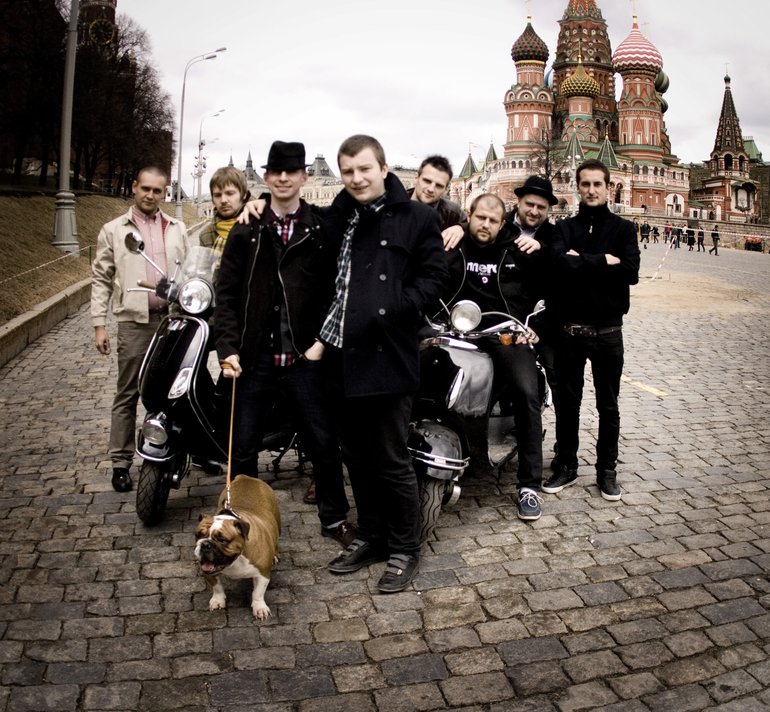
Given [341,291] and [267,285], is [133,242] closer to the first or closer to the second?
[267,285]

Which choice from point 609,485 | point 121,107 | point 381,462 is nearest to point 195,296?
point 381,462

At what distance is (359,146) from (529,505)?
8.22 feet

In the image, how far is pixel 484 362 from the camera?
17.0ft

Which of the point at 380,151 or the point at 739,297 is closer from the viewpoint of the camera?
the point at 380,151

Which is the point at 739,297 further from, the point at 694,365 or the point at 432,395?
the point at 432,395

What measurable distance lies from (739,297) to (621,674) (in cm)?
1813

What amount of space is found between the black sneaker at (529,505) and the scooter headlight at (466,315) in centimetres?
115

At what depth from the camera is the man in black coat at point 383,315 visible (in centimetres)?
409

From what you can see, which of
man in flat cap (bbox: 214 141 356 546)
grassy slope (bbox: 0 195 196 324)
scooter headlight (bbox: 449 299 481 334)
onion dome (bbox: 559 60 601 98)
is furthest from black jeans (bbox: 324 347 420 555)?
onion dome (bbox: 559 60 601 98)

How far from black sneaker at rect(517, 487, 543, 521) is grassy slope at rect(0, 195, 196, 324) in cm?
834

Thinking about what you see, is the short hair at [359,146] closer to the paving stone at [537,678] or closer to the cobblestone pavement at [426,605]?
the cobblestone pavement at [426,605]

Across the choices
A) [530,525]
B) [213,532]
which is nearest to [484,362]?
[530,525]

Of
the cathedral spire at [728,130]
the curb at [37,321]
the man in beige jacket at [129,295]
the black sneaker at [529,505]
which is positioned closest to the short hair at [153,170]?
the man in beige jacket at [129,295]

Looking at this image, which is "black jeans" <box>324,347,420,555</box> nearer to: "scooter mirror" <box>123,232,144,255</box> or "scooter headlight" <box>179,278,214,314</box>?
"scooter headlight" <box>179,278,214,314</box>
